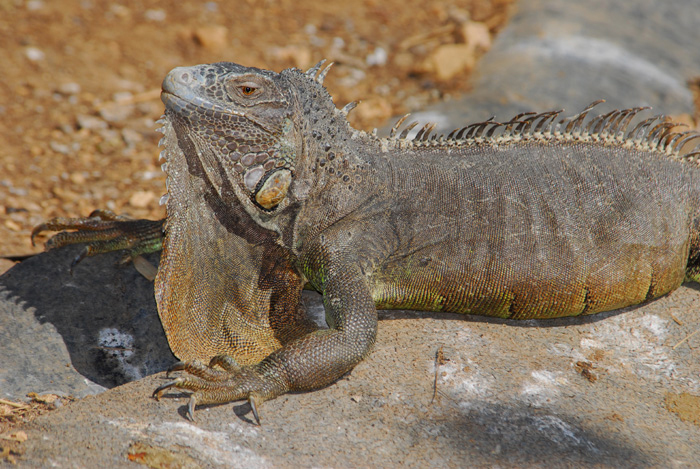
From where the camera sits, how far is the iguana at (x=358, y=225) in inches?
127

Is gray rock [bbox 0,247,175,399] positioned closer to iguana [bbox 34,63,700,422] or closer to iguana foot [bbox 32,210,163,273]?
iguana foot [bbox 32,210,163,273]

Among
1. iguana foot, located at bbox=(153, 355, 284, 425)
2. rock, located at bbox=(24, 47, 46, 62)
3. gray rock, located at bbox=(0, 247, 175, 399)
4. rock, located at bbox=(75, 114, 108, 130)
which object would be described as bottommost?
gray rock, located at bbox=(0, 247, 175, 399)

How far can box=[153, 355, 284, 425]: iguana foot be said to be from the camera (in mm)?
2947

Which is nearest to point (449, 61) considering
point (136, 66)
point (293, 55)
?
point (293, 55)

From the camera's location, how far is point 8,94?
672 cm

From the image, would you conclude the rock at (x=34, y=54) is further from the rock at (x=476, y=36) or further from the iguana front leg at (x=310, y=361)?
the iguana front leg at (x=310, y=361)

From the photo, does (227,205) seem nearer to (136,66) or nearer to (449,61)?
(136,66)

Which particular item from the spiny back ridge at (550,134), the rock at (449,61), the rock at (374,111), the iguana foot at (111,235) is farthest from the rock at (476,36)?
the iguana foot at (111,235)

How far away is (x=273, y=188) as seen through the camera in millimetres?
3297

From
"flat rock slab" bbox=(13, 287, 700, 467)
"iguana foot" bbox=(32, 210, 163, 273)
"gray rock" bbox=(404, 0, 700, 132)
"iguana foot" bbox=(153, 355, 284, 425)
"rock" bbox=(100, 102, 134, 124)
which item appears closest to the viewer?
"flat rock slab" bbox=(13, 287, 700, 467)

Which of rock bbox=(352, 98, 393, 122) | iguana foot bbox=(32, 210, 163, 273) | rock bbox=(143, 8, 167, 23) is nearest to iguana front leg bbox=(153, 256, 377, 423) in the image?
iguana foot bbox=(32, 210, 163, 273)

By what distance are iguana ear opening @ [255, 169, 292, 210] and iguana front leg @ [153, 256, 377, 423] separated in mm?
444

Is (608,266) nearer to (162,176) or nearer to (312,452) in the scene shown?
(312,452)

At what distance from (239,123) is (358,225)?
84cm
